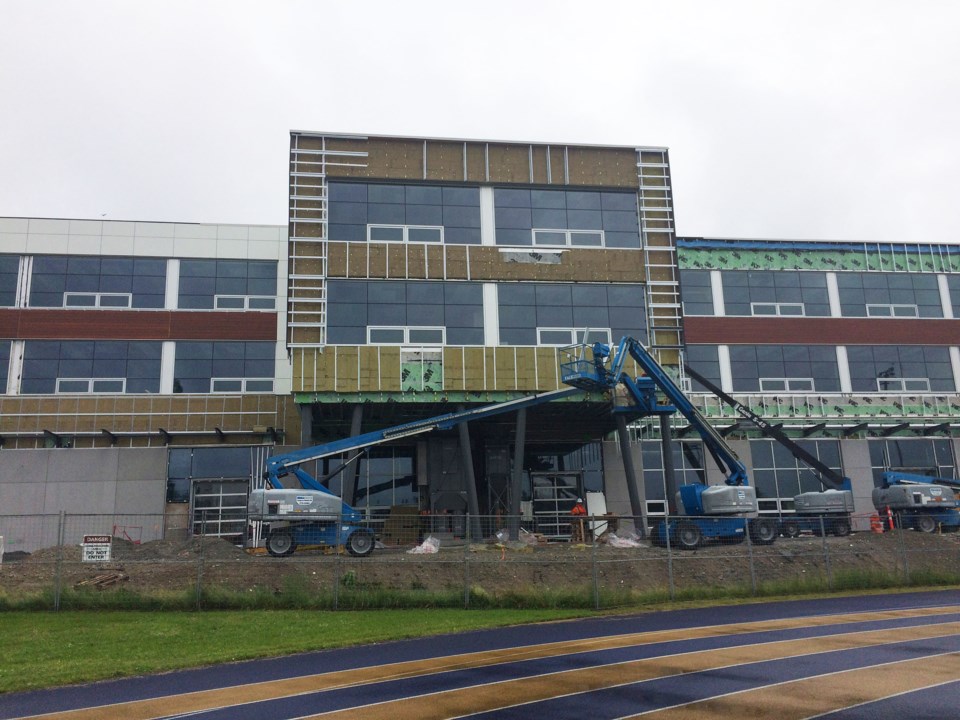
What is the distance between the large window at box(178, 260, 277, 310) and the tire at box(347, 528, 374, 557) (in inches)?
651

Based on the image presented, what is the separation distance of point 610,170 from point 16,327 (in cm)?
2747

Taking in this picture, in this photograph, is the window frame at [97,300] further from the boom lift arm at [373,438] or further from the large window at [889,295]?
the large window at [889,295]

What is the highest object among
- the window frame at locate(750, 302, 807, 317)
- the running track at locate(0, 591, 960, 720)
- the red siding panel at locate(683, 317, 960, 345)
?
the window frame at locate(750, 302, 807, 317)

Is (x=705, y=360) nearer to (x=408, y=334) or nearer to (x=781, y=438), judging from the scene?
(x=781, y=438)

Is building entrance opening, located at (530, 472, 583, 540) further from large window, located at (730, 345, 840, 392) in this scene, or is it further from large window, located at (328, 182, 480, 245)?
large window, located at (328, 182, 480, 245)

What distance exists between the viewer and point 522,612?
19.4m

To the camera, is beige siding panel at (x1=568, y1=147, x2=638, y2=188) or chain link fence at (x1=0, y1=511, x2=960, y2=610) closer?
chain link fence at (x1=0, y1=511, x2=960, y2=610)

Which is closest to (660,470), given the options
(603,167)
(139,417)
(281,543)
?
(603,167)

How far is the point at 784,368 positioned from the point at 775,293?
4059 millimetres

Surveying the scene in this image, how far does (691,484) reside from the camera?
30.3m

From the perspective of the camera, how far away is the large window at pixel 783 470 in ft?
125

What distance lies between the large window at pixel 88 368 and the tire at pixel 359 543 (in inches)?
629

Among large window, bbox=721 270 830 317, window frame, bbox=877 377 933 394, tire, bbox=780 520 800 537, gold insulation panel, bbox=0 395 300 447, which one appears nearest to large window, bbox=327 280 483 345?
gold insulation panel, bbox=0 395 300 447

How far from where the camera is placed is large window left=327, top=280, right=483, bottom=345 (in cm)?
3238
